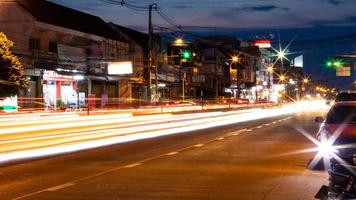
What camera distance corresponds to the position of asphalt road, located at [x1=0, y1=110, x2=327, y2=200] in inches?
441

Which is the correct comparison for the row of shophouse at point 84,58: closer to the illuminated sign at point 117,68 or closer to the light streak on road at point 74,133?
the illuminated sign at point 117,68

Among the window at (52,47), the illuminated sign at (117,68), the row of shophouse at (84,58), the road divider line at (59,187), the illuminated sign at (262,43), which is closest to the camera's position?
the road divider line at (59,187)

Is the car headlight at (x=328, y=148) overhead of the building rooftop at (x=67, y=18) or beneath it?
beneath

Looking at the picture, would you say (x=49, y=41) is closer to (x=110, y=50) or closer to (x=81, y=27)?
(x=81, y=27)

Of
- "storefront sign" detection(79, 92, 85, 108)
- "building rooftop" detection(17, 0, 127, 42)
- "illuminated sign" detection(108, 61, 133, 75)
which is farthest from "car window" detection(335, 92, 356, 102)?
"illuminated sign" detection(108, 61, 133, 75)

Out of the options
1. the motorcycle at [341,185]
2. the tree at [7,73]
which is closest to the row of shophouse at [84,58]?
the tree at [7,73]

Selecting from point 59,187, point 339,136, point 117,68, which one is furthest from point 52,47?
point 339,136

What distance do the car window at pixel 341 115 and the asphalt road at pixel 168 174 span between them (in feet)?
4.00

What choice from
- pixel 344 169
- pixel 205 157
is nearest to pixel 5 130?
pixel 205 157

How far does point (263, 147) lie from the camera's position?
21.0 meters

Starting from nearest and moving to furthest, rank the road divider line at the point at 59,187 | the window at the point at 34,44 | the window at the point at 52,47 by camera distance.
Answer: the road divider line at the point at 59,187 → the window at the point at 34,44 → the window at the point at 52,47

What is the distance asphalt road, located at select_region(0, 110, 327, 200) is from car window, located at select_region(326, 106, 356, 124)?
1.22 metres

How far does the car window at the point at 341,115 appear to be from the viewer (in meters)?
13.8

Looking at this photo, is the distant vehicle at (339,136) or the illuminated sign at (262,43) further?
the illuminated sign at (262,43)
